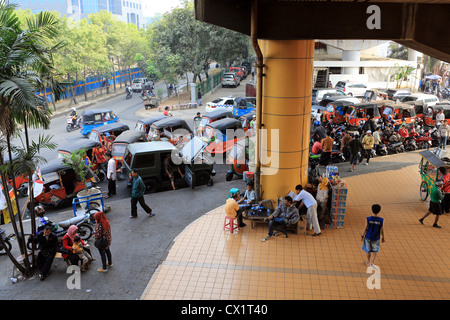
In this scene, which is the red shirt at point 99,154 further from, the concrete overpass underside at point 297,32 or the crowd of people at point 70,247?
the concrete overpass underside at point 297,32

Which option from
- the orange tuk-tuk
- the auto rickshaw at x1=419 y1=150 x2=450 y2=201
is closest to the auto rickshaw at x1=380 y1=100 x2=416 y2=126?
the orange tuk-tuk

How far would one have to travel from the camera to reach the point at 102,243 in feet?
25.1

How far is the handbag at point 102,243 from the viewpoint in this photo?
25.0ft

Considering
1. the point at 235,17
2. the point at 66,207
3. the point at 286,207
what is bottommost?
the point at 66,207

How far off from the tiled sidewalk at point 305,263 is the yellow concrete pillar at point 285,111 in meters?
1.49

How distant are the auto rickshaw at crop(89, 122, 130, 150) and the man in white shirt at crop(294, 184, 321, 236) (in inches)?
417

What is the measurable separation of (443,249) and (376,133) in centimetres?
720

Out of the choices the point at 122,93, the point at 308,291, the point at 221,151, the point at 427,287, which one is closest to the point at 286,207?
the point at 308,291

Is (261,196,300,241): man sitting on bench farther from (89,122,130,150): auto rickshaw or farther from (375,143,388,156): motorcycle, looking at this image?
(89,122,130,150): auto rickshaw

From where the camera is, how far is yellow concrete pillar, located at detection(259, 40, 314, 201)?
8.93 meters

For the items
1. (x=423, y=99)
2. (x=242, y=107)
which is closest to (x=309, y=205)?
(x=242, y=107)

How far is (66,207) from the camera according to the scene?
12180mm
